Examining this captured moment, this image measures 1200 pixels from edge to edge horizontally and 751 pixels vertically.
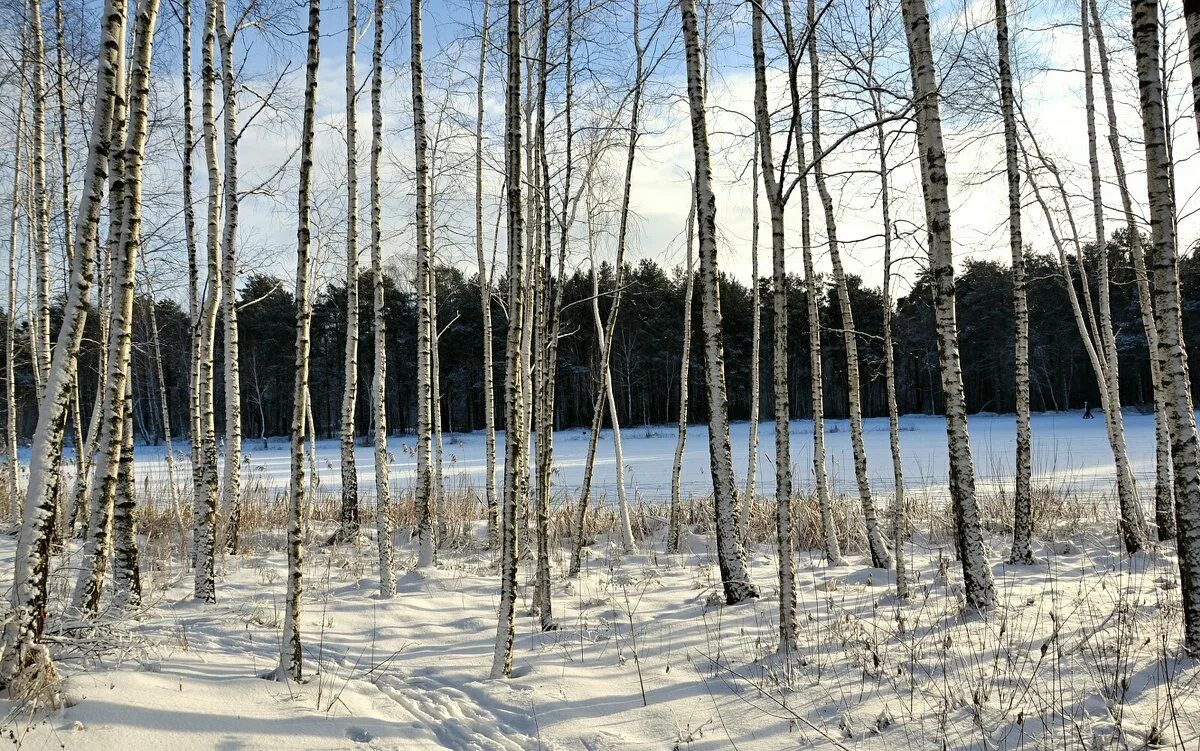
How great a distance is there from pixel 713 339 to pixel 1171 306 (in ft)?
10.4

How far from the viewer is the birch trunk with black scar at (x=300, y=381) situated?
3883mm

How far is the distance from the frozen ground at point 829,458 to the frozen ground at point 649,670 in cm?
387

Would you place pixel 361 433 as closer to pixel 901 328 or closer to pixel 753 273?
pixel 901 328

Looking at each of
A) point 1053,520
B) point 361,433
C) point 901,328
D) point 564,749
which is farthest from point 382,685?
point 361,433

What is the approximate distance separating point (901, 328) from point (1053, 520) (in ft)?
106

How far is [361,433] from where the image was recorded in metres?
45.7

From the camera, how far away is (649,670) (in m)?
4.45

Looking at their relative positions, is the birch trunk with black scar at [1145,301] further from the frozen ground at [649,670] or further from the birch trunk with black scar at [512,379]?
the birch trunk with black scar at [512,379]

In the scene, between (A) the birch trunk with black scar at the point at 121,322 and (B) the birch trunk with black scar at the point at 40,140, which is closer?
(A) the birch trunk with black scar at the point at 121,322

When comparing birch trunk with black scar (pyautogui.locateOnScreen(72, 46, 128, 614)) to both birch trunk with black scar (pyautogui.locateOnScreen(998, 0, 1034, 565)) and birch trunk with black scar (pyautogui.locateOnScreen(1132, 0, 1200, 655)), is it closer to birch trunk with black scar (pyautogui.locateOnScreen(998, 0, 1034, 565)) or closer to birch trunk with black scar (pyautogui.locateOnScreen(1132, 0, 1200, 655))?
birch trunk with black scar (pyautogui.locateOnScreen(1132, 0, 1200, 655))

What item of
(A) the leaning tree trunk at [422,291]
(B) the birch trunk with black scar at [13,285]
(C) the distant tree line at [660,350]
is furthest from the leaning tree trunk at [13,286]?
(C) the distant tree line at [660,350]

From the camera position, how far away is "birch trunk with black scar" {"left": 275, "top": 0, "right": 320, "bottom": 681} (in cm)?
388

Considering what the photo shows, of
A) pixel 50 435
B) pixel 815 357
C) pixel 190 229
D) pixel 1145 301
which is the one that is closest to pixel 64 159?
pixel 190 229

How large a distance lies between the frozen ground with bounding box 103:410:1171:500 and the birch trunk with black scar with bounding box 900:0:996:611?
12.1 ft
